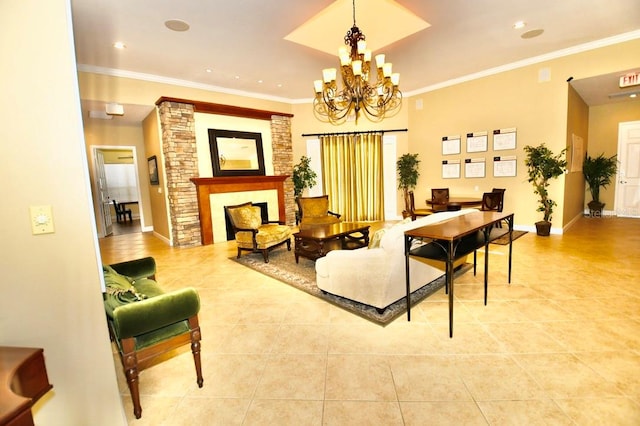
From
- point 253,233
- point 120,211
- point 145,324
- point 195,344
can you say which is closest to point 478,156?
point 253,233

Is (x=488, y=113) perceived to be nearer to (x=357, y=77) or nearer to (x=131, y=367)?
(x=357, y=77)

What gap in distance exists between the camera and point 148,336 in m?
1.77

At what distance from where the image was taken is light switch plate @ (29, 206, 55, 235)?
1280mm

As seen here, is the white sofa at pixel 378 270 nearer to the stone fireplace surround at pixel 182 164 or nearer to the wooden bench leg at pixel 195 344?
the wooden bench leg at pixel 195 344

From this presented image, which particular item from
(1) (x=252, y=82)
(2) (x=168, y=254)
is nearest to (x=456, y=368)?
(2) (x=168, y=254)

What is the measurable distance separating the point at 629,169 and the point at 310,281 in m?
8.72

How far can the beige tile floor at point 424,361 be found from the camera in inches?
65.2

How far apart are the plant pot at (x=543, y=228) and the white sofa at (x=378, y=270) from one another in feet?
11.9

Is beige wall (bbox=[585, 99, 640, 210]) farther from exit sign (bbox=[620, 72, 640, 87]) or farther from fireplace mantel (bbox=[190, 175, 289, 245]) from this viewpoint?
fireplace mantel (bbox=[190, 175, 289, 245])

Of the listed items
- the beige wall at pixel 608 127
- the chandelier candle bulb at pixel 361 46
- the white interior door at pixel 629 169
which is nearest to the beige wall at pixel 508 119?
the beige wall at pixel 608 127

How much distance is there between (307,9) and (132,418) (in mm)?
4179

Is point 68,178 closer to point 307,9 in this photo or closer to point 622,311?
point 307,9

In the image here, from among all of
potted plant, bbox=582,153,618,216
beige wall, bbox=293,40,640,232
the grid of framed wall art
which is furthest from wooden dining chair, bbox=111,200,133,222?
potted plant, bbox=582,153,618,216

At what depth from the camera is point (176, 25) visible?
12.3 ft
